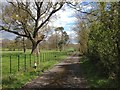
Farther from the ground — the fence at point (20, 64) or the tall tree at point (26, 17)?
the tall tree at point (26, 17)

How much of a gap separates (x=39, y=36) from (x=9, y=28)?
5759 millimetres

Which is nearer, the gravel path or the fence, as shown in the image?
the gravel path

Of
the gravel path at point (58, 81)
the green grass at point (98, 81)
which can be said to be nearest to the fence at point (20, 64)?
the gravel path at point (58, 81)

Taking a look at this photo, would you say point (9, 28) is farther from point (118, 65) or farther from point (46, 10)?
point (118, 65)

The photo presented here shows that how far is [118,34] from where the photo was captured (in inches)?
405

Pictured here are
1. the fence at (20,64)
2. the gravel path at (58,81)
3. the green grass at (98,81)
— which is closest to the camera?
the green grass at (98,81)

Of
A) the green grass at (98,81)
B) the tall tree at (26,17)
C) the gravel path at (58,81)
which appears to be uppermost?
the tall tree at (26,17)

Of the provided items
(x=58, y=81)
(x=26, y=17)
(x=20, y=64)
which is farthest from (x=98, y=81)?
(x=26, y=17)

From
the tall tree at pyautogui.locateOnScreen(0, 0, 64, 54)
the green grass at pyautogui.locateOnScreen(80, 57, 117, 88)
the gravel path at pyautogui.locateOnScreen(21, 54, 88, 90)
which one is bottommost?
the gravel path at pyautogui.locateOnScreen(21, 54, 88, 90)

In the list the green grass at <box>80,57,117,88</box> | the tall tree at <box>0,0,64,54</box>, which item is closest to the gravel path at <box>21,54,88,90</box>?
the green grass at <box>80,57,117,88</box>

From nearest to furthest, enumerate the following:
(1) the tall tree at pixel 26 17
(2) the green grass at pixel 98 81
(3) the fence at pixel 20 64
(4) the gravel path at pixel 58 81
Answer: (2) the green grass at pixel 98 81
(4) the gravel path at pixel 58 81
(3) the fence at pixel 20 64
(1) the tall tree at pixel 26 17

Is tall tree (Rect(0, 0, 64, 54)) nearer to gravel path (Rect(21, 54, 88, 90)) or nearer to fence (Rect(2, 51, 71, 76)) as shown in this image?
fence (Rect(2, 51, 71, 76))

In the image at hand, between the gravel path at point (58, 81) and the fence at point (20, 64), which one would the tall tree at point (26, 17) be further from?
the gravel path at point (58, 81)

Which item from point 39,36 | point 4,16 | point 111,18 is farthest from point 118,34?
point 39,36
